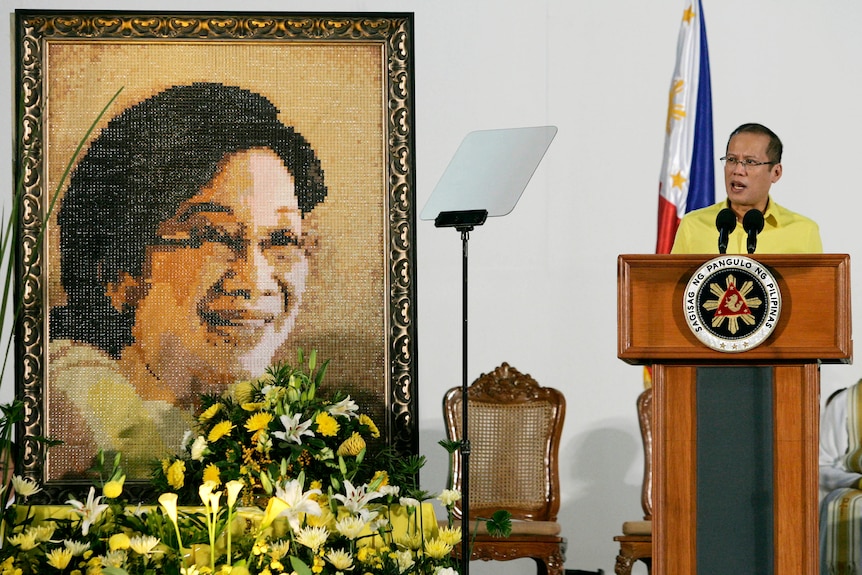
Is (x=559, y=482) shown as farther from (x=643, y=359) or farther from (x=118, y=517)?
(x=118, y=517)

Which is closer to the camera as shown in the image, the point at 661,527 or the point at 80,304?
the point at 661,527

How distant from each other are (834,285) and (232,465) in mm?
1601

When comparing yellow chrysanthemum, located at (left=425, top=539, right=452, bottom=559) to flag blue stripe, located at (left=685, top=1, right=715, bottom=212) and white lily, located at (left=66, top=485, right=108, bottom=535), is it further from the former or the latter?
flag blue stripe, located at (left=685, top=1, right=715, bottom=212)

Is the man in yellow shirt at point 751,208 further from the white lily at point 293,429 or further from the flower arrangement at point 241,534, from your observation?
the flower arrangement at point 241,534

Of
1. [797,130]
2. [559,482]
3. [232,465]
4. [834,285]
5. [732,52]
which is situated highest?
[732,52]

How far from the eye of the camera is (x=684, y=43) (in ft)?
14.5

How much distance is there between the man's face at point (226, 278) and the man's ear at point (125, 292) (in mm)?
32

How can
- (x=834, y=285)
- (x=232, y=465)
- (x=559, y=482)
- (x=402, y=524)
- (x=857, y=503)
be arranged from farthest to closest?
1. (x=559, y=482)
2. (x=857, y=503)
3. (x=232, y=465)
4. (x=834, y=285)
5. (x=402, y=524)

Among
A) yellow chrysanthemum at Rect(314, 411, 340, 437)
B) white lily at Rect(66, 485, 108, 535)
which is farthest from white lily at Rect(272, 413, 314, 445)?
white lily at Rect(66, 485, 108, 535)

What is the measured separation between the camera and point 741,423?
2.21 m

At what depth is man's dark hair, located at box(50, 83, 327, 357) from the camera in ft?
14.6

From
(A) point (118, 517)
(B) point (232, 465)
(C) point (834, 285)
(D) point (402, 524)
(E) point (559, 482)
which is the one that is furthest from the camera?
(E) point (559, 482)

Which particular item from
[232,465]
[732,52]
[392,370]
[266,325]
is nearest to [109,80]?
[266,325]

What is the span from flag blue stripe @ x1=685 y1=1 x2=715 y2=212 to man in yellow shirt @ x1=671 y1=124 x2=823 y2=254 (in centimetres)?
67
